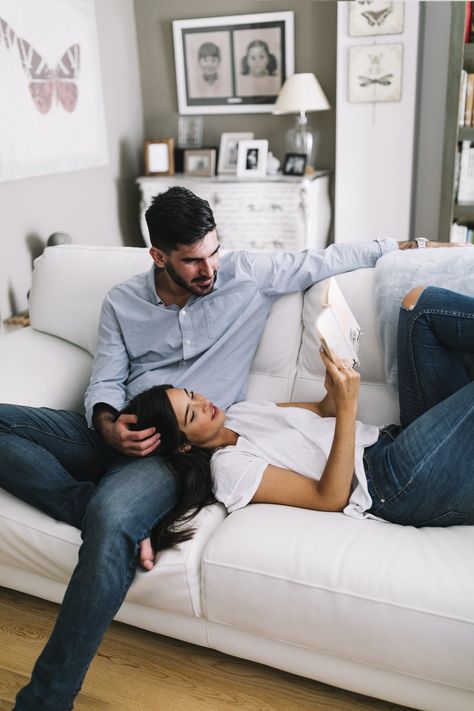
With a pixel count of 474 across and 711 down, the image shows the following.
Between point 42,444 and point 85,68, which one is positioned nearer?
point 42,444

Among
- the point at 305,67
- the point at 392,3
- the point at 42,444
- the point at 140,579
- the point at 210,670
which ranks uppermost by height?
the point at 392,3

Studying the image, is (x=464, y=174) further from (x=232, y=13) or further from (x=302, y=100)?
(x=232, y=13)

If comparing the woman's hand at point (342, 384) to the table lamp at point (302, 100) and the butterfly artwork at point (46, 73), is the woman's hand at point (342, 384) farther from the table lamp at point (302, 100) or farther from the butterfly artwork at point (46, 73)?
the table lamp at point (302, 100)

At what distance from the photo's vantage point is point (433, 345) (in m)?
1.52

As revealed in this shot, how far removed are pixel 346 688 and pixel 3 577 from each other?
3.07 ft

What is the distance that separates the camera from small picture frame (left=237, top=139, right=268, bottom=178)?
3.80m

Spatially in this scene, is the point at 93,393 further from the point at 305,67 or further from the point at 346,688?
the point at 305,67

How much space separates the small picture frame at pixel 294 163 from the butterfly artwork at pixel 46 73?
125 centimetres

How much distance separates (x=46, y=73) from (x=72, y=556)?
2.65 metres

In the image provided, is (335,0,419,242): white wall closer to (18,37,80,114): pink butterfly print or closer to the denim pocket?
(18,37,80,114): pink butterfly print

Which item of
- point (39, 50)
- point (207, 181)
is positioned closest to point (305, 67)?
point (207, 181)

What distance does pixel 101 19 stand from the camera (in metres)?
3.66

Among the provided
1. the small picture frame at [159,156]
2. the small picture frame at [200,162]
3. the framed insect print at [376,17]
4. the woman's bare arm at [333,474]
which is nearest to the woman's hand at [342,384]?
the woman's bare arm at [333,474]

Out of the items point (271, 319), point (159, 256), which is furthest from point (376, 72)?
point (159, 256)
